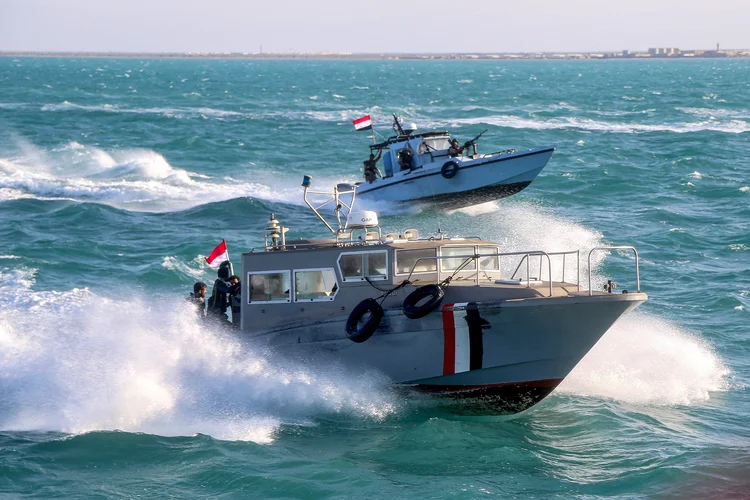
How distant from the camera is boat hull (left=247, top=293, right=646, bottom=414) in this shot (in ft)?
47.3

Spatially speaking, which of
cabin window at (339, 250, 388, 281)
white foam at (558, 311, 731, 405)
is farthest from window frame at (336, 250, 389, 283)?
white foam at (558, 311, 731, 405)

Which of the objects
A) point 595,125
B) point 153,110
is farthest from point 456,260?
point 153,110

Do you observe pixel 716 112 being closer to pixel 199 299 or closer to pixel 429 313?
pixel 199 299

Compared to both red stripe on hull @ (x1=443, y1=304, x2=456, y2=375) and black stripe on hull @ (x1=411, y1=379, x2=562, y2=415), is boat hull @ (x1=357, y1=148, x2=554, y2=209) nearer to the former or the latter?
black stripe on hull @ (x1=411, y1=379, x2=562, y2=415)

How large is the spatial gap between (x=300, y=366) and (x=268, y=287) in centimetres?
135

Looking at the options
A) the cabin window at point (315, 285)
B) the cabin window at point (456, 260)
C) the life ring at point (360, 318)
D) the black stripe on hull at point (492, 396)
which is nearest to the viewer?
the life ring at point (360, 318)

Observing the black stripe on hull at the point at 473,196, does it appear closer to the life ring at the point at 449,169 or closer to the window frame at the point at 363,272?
the life ring at the point at 449,169

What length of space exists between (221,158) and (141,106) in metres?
33.0

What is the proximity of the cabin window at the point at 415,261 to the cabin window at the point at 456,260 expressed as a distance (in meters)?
0.15

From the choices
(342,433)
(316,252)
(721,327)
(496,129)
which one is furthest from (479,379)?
(496,129)

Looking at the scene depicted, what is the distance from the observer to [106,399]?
Result: 1558cm

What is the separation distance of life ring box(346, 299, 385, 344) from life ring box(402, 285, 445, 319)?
417mm

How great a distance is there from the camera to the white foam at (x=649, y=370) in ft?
54.1

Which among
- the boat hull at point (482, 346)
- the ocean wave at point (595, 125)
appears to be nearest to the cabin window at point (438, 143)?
the boat hull at point (482, 346)
